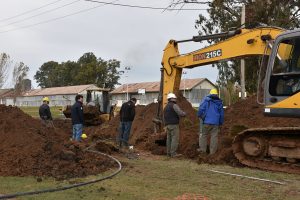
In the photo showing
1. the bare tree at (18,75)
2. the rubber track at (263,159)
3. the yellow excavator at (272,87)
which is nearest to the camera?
the yellow excavator at (272,87)

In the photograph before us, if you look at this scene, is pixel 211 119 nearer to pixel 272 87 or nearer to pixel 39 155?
pixel 272 87

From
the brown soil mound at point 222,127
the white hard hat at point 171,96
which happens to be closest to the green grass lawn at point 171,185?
the brown soil mound at point 222,127

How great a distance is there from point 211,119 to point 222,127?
2422mm

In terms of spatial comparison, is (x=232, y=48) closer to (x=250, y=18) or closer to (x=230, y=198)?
(x=230, y=198)

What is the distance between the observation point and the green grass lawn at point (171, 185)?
8671 millimetres

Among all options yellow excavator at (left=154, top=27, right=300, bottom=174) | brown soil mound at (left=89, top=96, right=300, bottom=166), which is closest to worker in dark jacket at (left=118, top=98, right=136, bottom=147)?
brown soil mound at (left=89, top=96, right=300, bottom=166)

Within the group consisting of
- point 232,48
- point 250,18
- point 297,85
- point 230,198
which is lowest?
point 230,198

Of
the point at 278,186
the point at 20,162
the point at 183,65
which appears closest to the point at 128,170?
the point at 20,162

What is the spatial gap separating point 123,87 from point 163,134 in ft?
241

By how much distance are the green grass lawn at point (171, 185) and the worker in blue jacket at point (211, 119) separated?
62.3 inches

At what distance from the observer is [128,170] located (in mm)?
11617

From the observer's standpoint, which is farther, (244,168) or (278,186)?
(244,168)

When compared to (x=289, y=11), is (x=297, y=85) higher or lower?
lower

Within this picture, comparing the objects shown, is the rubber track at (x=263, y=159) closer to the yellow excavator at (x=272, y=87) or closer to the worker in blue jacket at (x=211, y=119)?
the yellow excavator at (x=272, y=87)
